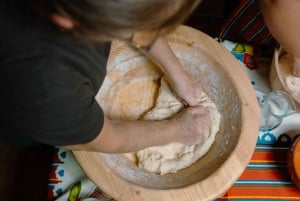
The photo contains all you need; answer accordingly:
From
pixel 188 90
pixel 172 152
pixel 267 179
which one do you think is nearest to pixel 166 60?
pixel 188 90

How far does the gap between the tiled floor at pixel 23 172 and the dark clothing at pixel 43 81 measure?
2.84ft

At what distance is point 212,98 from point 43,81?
48 centimetres

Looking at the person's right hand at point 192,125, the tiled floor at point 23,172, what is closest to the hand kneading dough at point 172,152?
the person's right hand at point 192,125

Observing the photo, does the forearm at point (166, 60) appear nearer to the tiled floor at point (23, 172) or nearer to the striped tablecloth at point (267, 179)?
the striped tablecloth at point (267, 179)

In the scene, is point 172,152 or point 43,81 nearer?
point 43,81

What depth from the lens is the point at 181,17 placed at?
0.49m

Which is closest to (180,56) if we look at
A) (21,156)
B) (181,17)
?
(181,17)

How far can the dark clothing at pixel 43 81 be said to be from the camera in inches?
20.9

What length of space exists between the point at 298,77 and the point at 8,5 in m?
0.62

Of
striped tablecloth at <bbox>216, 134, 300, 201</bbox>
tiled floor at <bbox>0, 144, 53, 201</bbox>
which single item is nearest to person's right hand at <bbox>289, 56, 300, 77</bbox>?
striped tablecloth at <bbox>216, 134, 300, 201</bbox>

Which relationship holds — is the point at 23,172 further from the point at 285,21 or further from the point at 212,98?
the point at 285,21

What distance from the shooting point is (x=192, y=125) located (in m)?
0.88

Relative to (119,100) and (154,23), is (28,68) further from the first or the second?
(119,100)

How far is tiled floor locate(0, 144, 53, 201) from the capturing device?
4.75ft
